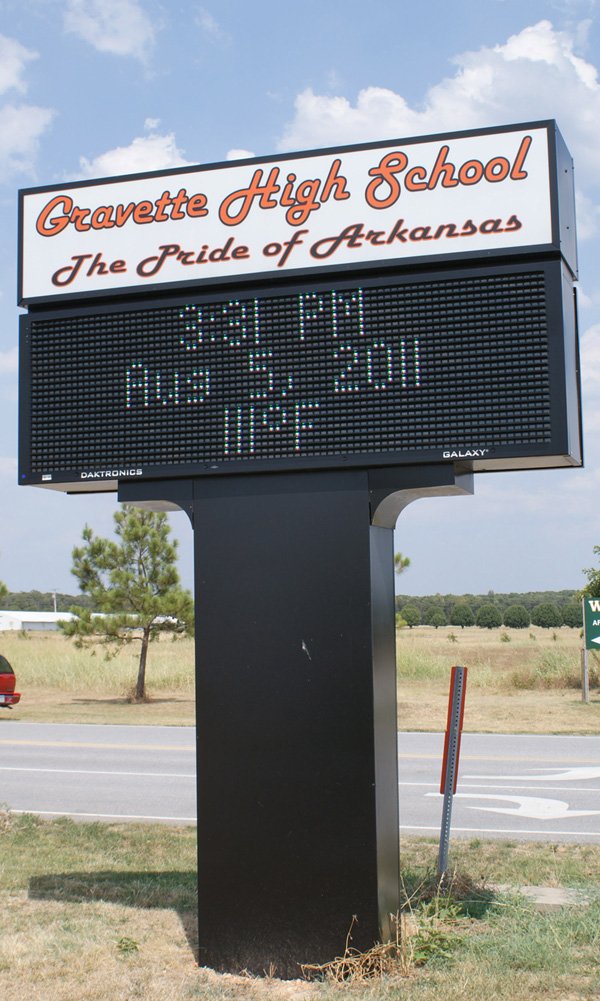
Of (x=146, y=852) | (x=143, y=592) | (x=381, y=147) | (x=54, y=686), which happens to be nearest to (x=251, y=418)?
(x=381, y=147)

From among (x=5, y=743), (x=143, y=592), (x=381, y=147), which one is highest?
(x=381, y=147)

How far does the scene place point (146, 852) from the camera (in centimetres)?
950

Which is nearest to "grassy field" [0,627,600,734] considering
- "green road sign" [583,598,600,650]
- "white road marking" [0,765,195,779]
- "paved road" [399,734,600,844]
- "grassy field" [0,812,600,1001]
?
"green road sign" [583,598,600,650]

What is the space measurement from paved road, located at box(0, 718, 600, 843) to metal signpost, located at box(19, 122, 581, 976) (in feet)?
16.5

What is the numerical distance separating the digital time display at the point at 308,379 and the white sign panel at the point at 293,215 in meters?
0.18

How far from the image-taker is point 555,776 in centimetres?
1438

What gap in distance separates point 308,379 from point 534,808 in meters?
7.78

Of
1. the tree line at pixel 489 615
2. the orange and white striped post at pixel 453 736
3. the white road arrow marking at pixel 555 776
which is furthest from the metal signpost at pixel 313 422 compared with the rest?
the tree line at pixel 489 615

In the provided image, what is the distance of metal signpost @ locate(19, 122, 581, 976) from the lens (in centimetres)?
591

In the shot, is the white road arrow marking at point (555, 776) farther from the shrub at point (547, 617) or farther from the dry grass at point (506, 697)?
the shrub at point (547, 617)

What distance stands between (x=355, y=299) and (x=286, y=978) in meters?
3.75

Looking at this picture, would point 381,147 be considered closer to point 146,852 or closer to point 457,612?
point 146,852

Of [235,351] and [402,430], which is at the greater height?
[235,351]

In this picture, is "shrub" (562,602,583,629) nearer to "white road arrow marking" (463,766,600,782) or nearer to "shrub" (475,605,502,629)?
"shrub" (475,605,502,629)
